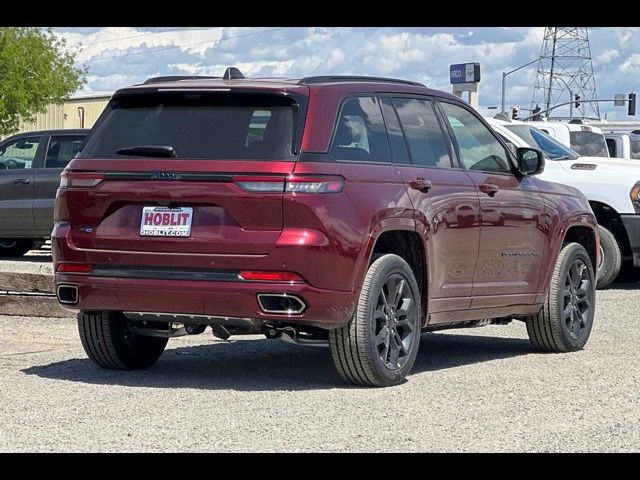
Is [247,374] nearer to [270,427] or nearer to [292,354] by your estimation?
[292,354]

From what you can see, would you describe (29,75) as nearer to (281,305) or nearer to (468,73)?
(468,73)

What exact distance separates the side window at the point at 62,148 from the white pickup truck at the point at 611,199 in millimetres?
5985

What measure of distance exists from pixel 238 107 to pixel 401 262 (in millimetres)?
1342

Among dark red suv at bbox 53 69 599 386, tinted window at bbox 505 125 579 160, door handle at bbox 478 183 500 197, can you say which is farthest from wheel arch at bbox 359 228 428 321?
tinted window at bbox 505 125 579 160

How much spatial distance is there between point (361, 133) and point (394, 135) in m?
0.38

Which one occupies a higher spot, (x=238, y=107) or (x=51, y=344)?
(x=238, y=107)

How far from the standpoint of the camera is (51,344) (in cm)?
1092

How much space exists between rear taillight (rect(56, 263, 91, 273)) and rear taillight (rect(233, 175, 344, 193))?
44.3 inches

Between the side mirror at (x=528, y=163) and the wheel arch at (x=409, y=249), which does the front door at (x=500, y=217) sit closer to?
the side mirror at (x=528, y=163)

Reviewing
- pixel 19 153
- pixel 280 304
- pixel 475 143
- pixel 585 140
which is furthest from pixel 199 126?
pixel 585 140

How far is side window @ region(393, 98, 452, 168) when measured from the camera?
29.7ft

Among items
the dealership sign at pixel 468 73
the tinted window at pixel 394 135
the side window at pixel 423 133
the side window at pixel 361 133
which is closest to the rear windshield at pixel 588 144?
the side window at pixel 423 133
